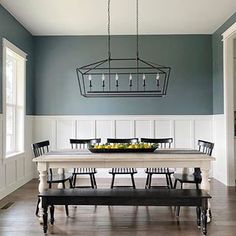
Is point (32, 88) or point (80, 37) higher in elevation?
point (80, 37)

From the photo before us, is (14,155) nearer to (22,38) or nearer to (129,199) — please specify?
(22,38)

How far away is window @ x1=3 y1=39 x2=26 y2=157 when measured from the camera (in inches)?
208

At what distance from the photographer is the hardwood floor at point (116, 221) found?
318 cm

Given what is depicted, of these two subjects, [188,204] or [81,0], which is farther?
[81,0]

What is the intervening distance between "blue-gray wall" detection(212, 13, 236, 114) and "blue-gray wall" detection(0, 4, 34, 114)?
12.3 ft

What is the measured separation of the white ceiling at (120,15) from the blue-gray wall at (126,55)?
22cm

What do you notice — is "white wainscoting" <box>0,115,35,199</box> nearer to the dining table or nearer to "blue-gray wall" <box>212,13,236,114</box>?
the dining table

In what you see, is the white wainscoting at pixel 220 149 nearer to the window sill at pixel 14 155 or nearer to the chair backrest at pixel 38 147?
the chair backrest at pixel 38 147

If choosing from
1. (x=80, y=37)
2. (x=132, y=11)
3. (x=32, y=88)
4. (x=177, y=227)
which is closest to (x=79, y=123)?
(x=32, y=88)

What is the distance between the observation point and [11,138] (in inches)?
214

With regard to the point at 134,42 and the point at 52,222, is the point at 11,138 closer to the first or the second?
the point at 52,222

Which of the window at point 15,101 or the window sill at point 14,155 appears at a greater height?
the window at point 15,101

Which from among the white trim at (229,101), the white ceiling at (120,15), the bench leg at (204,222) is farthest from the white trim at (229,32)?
the bench leg at (204,222)

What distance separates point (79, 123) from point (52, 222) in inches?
120
